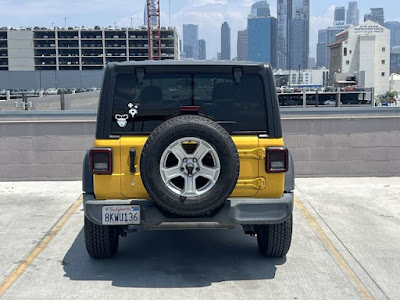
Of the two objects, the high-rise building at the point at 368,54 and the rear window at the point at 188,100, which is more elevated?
the high-rise building at the point at 368,54

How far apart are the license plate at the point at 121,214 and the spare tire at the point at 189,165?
369mm

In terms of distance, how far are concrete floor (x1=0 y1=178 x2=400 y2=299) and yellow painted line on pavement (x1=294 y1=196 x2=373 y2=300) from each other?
1cm

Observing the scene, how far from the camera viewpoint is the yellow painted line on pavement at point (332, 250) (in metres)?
5.54

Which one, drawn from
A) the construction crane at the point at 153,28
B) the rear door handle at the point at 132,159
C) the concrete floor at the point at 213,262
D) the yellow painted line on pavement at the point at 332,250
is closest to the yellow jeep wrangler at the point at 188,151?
the rear door handle at the point at 132,159

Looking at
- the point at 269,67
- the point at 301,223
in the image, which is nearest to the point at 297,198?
the point at 301,223

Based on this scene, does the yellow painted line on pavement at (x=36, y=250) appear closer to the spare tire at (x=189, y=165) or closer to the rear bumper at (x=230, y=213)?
the rear bumper at (x=230, y=213)

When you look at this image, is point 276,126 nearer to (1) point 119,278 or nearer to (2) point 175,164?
(2) point 175,164

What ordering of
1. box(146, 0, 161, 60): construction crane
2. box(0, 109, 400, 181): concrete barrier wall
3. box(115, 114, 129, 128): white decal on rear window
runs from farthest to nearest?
box(146, 0, 161, 60): construction crane < box(0, 109, 400, 181): concrete barrier wall < box(115, 114, 129, 128): white decal on rear window

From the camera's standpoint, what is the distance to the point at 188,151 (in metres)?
5.38

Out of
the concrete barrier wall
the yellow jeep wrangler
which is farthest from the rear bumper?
the concrete barrier wall

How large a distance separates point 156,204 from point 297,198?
4891mm

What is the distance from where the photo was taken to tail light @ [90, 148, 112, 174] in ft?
18.2

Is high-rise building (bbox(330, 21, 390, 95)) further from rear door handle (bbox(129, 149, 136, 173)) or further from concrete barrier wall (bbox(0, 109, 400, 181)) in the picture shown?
rear door handle (bbox(129, 149, 136, 173))

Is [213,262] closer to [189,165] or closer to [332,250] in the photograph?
[332,250]
